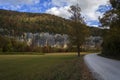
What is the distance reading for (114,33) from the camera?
42781 millimetres

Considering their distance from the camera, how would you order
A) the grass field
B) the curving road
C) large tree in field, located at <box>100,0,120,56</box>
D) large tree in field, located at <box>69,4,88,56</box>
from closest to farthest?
the curving road, the grass field, large tree in field, located at <box>100,0,120,56</box>, large tree in field, located at <box>69,4,88,56</box>

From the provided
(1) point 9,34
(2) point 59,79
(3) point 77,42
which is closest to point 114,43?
(3) point 77,42

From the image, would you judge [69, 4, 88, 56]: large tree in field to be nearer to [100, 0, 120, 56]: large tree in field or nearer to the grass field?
[100, 0, 120, 56]: large tree in field

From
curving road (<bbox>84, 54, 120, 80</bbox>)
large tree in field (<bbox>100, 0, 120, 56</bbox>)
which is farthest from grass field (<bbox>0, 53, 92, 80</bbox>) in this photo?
large tree in field (<bbox>100, 0, 120, 56</bbox>)

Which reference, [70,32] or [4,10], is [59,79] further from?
[4,10]

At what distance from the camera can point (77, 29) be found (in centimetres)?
7138

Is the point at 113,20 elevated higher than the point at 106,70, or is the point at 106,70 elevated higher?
the point at 113,20

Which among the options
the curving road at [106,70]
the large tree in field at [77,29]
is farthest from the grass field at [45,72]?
the large tree in field at [77,29]

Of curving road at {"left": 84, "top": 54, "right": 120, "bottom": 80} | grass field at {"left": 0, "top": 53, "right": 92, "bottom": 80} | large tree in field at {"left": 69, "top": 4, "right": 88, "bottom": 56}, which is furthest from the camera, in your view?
large tree in field at {"left": 69, "top": 4, "right": 88, "bottom": 56}

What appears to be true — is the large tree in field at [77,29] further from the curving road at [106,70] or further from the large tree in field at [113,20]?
the curving road at [106,70]

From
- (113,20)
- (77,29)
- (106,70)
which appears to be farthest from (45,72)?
(77,29)

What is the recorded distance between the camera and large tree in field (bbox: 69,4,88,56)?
7100cm

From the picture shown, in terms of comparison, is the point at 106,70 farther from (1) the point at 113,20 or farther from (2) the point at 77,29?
(2) the point at 77,29

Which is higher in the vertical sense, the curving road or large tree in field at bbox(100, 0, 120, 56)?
large tree in field at bbox(100, 0, 120, 56)
